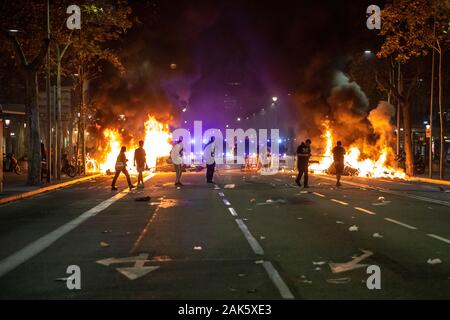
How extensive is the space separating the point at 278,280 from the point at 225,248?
239 cm

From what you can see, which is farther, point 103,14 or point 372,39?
point 372,39

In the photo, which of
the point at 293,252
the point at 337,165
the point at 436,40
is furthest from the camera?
the point at 436,40

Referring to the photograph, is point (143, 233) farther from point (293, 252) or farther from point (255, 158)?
point (255, 158)

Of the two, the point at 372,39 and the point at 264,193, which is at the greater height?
the point at 372,39

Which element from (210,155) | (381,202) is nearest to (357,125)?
(210,155)

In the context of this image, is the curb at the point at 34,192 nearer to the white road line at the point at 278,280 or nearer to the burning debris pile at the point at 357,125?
the white road line at the point at 278,280

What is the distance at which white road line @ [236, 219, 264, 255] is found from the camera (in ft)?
30.7

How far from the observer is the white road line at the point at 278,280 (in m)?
6.53

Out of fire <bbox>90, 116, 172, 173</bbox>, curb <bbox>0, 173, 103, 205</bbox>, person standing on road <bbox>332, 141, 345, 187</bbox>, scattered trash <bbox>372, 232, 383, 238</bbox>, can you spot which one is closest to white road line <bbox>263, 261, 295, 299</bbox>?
scattered trash <bbox>372, 232, 383, 238</bbox>

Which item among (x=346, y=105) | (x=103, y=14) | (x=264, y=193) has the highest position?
(x=103, y=14)

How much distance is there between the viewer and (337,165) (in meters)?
24.0

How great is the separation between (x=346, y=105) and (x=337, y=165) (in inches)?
864
